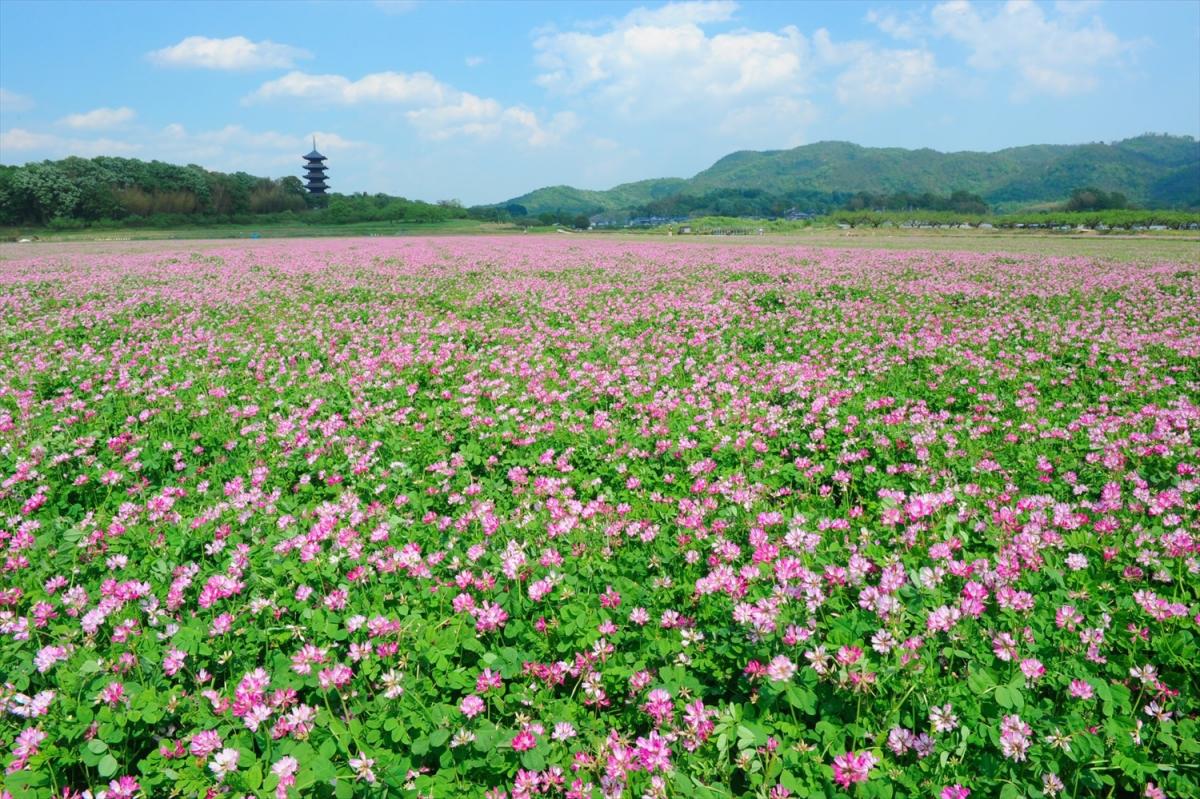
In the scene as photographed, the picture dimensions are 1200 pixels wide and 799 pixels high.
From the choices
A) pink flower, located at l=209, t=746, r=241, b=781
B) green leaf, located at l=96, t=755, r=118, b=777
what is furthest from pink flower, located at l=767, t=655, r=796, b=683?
green leaf, located at l=96, t=755, r=118, b=777

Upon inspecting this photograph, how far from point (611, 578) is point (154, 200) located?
101 m

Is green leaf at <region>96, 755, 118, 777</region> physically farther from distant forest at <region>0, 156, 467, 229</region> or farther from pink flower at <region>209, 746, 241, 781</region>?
distant forest at <region>0, 156, 467, 229</region>

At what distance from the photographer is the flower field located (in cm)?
245

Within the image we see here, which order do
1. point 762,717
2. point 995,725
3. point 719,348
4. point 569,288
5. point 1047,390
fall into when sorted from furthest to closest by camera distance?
point 569,288 → point 719,348 → point 1047,390 → point 762,717 → point 995,725

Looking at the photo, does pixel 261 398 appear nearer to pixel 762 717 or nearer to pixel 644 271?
pixel 762 717

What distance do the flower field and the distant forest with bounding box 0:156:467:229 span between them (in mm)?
81676

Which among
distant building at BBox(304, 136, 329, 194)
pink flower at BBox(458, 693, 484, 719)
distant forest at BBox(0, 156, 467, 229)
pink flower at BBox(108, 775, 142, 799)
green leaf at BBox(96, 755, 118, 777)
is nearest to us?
pink flower at BBox(108, 775, 142, 799)

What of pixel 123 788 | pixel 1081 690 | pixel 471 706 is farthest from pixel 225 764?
pixel 1081 690

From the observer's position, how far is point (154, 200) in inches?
3199

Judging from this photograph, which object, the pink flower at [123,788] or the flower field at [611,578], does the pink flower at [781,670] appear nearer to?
the flower field at [611,578]

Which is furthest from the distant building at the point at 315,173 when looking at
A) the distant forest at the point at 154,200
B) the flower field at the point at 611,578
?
the flower field at the point at 611,578

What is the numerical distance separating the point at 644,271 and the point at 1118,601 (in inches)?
717

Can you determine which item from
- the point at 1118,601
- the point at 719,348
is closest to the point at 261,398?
the point at 719,348

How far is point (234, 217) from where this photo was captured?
81938 mm
